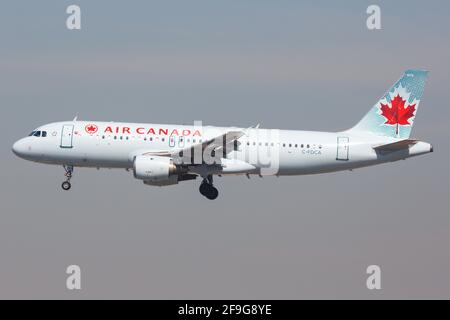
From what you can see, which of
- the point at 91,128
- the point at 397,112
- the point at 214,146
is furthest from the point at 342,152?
the point at 91,128

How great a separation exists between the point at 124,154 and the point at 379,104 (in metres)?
18.4

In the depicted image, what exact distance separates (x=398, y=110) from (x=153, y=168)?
1815cm

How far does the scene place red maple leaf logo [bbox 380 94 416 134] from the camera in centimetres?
8512

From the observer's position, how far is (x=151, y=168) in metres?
79.1

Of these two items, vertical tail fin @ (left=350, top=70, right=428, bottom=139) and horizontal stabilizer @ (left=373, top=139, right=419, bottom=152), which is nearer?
horizontal stabilizer @ (left=373, top=139, right=419, bottom=152)

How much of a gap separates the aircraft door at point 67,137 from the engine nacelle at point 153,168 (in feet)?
14.9

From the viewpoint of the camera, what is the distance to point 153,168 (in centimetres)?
7919

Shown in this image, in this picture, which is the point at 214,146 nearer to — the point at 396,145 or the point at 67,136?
the point at 67,136

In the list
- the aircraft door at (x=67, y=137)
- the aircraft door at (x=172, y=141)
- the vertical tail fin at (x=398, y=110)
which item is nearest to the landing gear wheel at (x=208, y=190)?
the aircraft door at (x=172, y=141)

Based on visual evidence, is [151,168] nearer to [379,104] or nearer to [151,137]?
[151,137]

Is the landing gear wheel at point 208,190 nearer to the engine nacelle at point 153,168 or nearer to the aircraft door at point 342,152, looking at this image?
the engine nacelle at point 153,168

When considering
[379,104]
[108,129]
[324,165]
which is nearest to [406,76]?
[379,104]

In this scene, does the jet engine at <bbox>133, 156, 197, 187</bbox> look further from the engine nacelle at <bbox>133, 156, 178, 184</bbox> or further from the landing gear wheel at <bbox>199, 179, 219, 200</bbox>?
the landing gear wheel at <bbox>199, 179, 219, 200</bbox>

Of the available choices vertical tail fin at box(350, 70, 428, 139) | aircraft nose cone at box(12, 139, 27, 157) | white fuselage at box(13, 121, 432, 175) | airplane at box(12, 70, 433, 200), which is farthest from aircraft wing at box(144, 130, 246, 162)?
vertical tail fin at box(350, 70, 428, 139)
